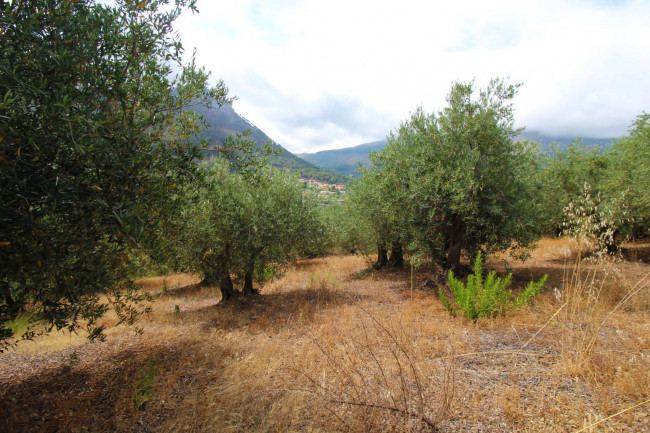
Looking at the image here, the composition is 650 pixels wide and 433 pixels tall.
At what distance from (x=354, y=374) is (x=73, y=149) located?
18.1ft

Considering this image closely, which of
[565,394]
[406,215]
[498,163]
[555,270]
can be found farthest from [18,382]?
[555,270]

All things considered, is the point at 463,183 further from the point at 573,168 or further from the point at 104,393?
the point at 573,168

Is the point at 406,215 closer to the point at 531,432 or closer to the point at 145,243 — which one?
the point at 531,432

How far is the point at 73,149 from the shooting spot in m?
3.79

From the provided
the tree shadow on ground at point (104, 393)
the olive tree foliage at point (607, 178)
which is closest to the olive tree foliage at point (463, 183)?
the olive tree foliage at point (607, 178)

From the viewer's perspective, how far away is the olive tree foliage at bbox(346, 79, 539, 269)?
406 inches

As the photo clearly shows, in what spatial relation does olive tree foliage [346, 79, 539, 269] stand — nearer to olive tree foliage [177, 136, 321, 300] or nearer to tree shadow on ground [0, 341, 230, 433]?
olive tree foliage [177, 136, 321, 300]

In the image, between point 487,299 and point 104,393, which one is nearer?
point 104,393

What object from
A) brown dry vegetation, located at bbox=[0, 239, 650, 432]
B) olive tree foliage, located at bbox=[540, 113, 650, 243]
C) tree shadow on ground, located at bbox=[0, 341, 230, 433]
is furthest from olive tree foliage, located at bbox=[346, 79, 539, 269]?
tree shadow on ground, located at bbox=[0, 341, 230, 433]

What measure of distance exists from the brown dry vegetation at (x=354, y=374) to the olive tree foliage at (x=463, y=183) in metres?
3.25

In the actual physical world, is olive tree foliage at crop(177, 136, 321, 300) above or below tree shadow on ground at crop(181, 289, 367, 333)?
above

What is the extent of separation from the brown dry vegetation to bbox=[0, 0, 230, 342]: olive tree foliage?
1633 mm

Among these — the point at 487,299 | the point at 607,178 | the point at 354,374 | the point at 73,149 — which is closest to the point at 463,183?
the point at 487,299

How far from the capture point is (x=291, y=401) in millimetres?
4465
